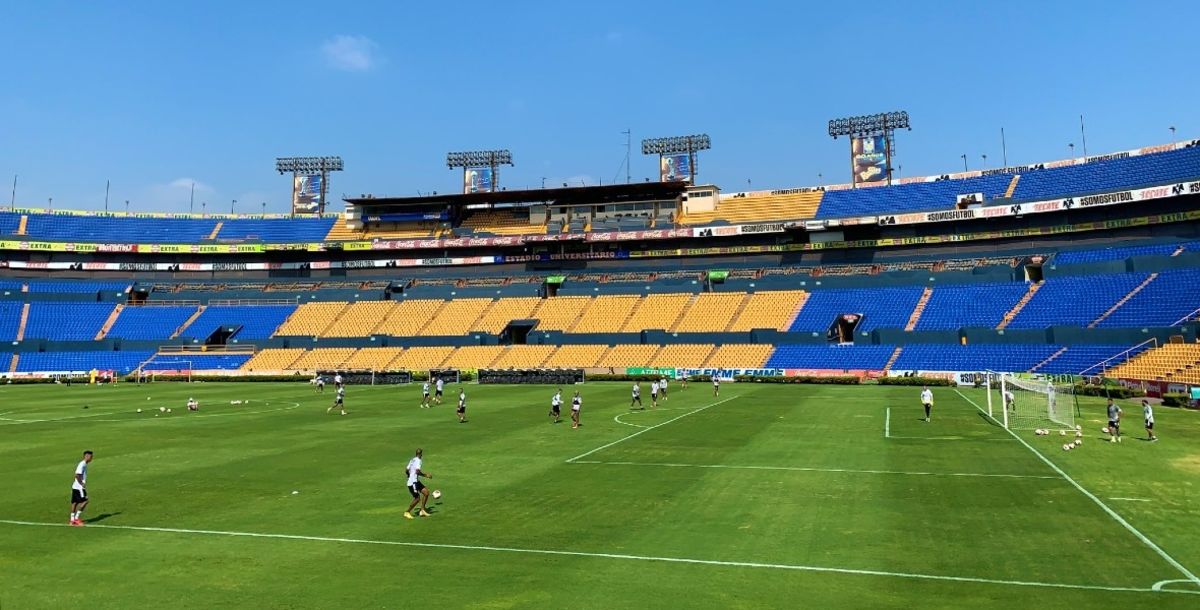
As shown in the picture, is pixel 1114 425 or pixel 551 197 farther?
pixel 551 197

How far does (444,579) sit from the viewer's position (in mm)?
12742

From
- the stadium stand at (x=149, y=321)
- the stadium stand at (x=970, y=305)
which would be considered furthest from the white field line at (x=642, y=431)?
the stadium stand at (x=149, y=321)

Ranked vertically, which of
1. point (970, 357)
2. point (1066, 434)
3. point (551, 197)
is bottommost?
point (1066, 434)

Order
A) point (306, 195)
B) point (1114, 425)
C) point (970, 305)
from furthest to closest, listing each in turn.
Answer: point (306, 195) < point (970, 305) < point (1114, 425)

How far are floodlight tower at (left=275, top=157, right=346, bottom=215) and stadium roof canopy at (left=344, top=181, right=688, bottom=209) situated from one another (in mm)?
13075

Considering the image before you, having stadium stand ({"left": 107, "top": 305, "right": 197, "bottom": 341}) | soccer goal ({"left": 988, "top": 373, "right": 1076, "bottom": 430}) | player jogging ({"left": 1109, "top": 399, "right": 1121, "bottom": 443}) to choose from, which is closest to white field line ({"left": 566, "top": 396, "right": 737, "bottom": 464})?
soccer goal ({"left": 988, "top": 373, "right": 1076, "bottom": 430})

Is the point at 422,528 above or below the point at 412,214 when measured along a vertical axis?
below

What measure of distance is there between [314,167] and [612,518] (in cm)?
11067

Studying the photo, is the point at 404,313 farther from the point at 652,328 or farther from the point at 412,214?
the point at 652,328

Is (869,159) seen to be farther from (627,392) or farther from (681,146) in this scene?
(627,392)

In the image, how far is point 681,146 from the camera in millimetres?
103375

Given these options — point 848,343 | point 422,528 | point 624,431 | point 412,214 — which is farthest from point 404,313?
point 422,528

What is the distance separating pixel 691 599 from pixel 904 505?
28.8 ft

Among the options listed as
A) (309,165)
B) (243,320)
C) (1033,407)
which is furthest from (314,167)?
(1033,407)
